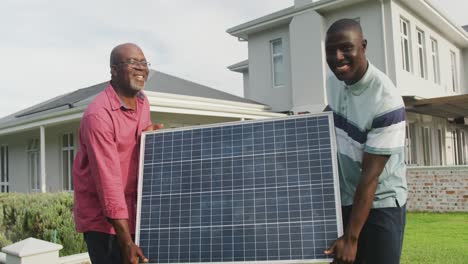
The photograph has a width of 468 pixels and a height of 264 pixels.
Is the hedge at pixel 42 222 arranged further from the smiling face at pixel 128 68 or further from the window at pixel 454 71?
the window at pixel 454 71

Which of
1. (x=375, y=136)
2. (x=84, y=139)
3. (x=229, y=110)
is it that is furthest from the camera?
(x=229, y=110)

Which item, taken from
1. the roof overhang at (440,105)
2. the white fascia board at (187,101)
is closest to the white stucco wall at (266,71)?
the white fascia board at (187,101)

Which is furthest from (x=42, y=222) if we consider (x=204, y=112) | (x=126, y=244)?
(x=204, y=112)

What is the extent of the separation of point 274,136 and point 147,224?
1099 mm

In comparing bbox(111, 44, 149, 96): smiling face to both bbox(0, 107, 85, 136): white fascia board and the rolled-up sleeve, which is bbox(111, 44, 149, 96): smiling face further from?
bbox(0, 107, 85, 136): white fascia board

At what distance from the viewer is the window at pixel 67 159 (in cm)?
1600

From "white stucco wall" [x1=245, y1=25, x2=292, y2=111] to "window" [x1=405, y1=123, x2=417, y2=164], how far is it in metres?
5.30

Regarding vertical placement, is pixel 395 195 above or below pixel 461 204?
above

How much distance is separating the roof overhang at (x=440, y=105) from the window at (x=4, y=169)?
17.4m

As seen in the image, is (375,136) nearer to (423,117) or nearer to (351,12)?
(351,12)

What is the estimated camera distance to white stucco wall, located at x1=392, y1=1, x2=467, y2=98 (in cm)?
1490

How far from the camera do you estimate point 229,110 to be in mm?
14445

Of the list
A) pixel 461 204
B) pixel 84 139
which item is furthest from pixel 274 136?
pixel 461 204

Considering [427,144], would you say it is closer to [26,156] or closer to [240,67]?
[240,67]
